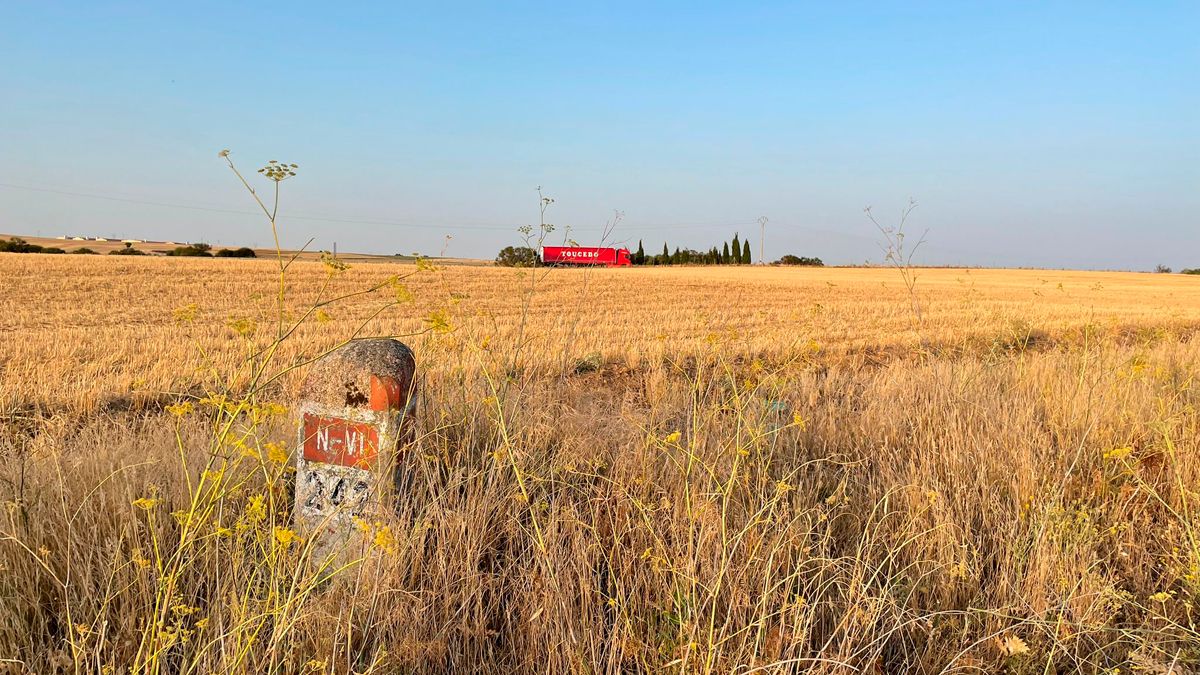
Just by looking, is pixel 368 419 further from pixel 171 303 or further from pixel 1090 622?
pixel 171 303

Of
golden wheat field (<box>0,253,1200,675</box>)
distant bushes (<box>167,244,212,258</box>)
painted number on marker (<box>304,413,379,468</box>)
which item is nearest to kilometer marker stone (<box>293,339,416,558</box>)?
painted number on marker (<box>304,413,379,468</box>)

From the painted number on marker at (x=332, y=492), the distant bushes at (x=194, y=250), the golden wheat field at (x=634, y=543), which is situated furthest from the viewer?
the distant bushes at (x=194, y=250)

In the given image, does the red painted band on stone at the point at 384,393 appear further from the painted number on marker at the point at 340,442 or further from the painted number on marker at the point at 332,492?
the painted number on marker at the point at 332,492

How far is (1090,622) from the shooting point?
7.93 feet

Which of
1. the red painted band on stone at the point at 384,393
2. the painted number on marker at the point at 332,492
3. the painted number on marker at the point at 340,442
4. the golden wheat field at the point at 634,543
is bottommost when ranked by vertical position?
the golden wheat field at the point at 634,543

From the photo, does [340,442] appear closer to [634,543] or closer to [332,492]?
[332,492]

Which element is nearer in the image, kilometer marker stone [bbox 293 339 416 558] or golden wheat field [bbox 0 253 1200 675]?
golden wheat field [bbox 0 253 1200 675]

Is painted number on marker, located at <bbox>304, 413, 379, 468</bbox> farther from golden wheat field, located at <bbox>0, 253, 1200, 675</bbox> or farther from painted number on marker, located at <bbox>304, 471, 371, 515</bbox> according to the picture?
golden wheat field, located at <bbox>0, 253, 1200, 675</bbox>

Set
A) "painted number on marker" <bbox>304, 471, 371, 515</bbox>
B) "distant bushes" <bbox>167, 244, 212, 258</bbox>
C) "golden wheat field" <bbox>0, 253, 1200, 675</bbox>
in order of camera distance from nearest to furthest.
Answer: "golden wheat field" <bbox>0, 253, 1200, 675</bbox>, "painted number on marker" <bbox>304, 471, 371, 515</bbox>, "distant bushes" <bbox>167, 244, 212, 258</bbox>

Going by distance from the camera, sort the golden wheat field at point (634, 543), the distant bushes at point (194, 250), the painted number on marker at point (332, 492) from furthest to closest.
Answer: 1. the distant bushes at point (194, 250)
2. the painted number on marker at point (332, 492)
3. the golden wheat field at point (634, 543)

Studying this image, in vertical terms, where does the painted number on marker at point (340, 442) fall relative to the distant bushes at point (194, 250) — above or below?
below

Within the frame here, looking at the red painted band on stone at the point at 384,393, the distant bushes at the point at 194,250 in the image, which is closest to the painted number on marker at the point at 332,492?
the red painted band on stone at the point at 384,393

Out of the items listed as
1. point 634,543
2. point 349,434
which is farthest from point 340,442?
point 634,543

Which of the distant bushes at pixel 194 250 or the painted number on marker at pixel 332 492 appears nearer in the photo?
the painted number on marker at pixel 332 492
